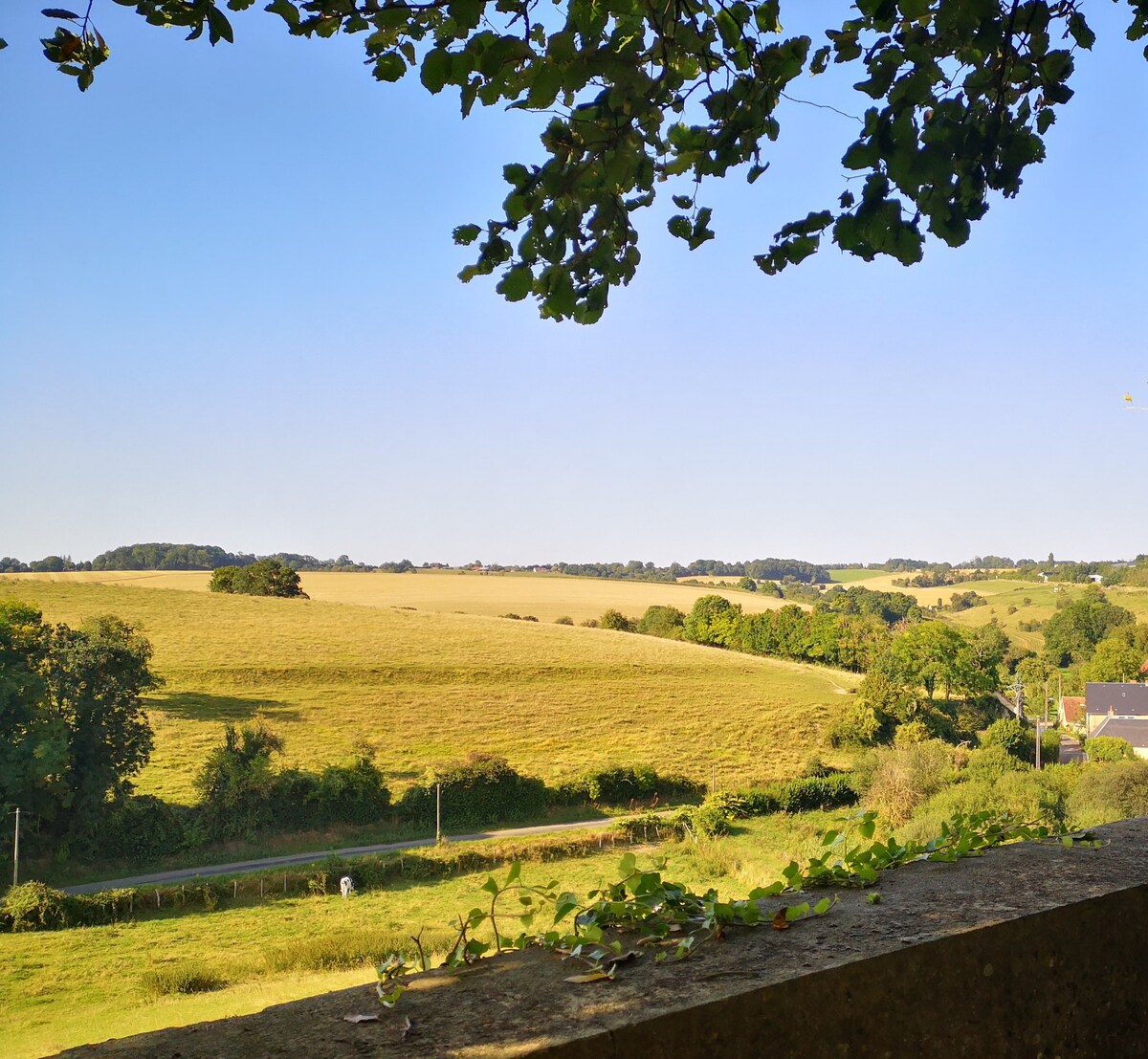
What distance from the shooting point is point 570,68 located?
133cm

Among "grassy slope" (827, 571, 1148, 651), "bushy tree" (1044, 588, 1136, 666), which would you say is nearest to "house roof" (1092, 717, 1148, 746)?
"bushy tree" (1044, 588, 1136, 666)

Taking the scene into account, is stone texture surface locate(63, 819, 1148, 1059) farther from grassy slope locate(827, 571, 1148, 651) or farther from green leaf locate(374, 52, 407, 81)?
grassy slope locate(827, 571, 1148, 651)

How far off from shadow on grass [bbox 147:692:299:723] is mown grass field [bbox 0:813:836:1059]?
908 cm

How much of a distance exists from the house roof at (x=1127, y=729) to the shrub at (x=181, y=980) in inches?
995

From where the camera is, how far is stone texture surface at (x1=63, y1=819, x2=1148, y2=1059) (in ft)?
2.11

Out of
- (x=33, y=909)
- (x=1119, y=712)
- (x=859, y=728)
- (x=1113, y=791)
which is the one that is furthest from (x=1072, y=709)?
(x=33, y=909)

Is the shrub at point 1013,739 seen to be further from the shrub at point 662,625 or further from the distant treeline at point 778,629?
the shrub at point 662,625

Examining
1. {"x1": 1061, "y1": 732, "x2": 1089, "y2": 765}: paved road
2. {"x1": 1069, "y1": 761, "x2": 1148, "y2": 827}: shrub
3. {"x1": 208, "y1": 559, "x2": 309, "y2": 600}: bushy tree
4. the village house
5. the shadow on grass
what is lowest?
{"x1": 1061, "y1": 732, "x2": 1089, "y2": 765}: paved road

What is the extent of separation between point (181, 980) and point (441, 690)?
58.5ft

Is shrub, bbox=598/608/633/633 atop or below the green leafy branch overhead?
below

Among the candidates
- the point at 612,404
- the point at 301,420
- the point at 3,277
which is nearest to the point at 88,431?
the point at 301,420

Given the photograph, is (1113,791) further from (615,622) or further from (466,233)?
(615,622)

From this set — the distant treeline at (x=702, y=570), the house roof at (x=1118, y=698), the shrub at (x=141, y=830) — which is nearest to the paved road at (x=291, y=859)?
the shrub at (x=141, y=830)

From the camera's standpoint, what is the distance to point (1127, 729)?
28516 mm
